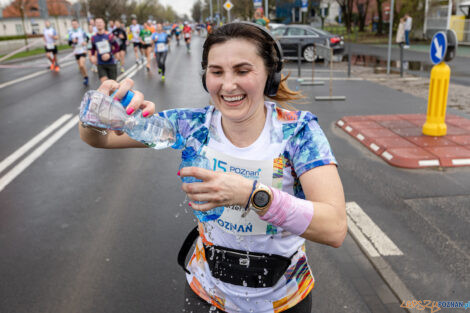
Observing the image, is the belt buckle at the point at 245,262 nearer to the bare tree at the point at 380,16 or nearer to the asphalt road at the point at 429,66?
the asphalt road at the point at 429,66

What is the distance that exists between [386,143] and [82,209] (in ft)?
15.5

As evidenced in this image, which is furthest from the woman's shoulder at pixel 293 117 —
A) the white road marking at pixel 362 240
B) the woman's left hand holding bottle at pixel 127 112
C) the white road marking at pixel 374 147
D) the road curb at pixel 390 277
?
the white road marking at pixel 374 147

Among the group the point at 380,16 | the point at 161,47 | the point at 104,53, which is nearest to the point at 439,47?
the point at 104,53

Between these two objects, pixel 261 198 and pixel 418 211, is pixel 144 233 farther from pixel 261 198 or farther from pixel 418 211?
pixel 261 198

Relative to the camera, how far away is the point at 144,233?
4.37m

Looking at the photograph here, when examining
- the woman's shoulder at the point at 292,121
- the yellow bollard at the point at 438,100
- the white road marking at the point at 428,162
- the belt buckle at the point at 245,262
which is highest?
the woman's shoulder at the point at 292,121

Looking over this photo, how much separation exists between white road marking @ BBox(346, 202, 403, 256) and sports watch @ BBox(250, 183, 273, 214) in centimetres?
276

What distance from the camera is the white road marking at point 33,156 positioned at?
19.8 feet

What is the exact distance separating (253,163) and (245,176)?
63mm

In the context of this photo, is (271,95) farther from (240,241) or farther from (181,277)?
(181,277)

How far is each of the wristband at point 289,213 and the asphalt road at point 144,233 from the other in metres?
1.48

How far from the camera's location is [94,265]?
3801mm

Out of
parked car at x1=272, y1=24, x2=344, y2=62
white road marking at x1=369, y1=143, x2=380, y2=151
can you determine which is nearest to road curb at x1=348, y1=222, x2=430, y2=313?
white road marking at x1=369, y1=143, x2=380, y2=151

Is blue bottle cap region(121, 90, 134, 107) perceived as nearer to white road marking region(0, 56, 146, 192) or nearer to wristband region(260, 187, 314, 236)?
wristband region(260, 187, 314, 236)
